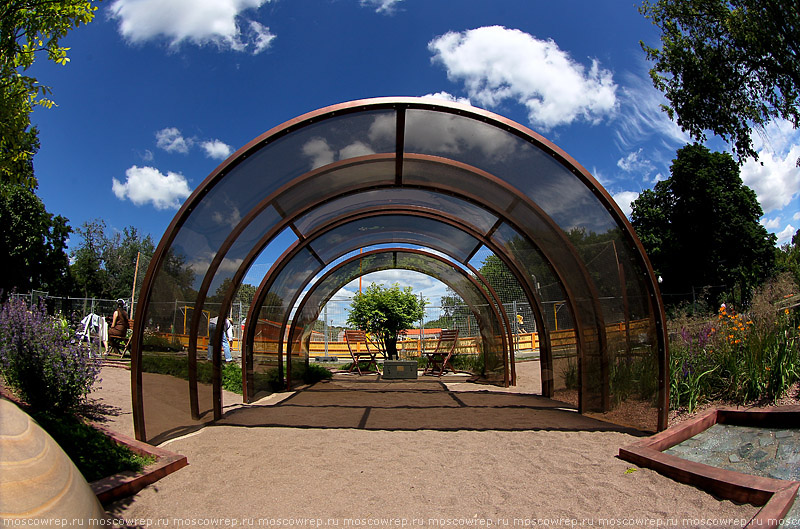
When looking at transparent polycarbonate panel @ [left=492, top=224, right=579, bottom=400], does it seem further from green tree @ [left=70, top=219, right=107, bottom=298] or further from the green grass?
green tree @ [left=70, top=219, right=107, bottom=298]

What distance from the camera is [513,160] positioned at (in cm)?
545

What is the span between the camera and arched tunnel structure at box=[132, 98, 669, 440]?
15.9ft

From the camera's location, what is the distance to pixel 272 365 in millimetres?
9016

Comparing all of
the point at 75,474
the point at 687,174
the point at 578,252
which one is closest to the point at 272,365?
the point at 578,252

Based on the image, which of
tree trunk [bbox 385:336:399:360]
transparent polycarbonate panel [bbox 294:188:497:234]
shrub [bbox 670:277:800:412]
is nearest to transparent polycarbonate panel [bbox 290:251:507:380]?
tree trunk [bbox 385:336:399:360]

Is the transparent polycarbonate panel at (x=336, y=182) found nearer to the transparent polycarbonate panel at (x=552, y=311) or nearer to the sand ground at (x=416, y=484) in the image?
the transparent polycarbonate panel at (x=552, y=311)

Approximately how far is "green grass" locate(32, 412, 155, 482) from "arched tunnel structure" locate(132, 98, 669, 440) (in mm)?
450

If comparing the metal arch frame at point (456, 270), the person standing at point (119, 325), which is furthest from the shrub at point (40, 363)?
the person standing at point (119, 325)

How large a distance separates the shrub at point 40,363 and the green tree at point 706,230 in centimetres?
2383

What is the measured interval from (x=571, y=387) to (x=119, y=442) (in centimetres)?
595

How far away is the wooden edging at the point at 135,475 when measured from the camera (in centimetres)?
324

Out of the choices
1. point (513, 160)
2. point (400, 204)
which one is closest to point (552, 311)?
point (400, 204)

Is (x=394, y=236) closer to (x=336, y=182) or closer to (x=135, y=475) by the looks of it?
(x=336, y=182)

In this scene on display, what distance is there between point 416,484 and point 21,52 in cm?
474
